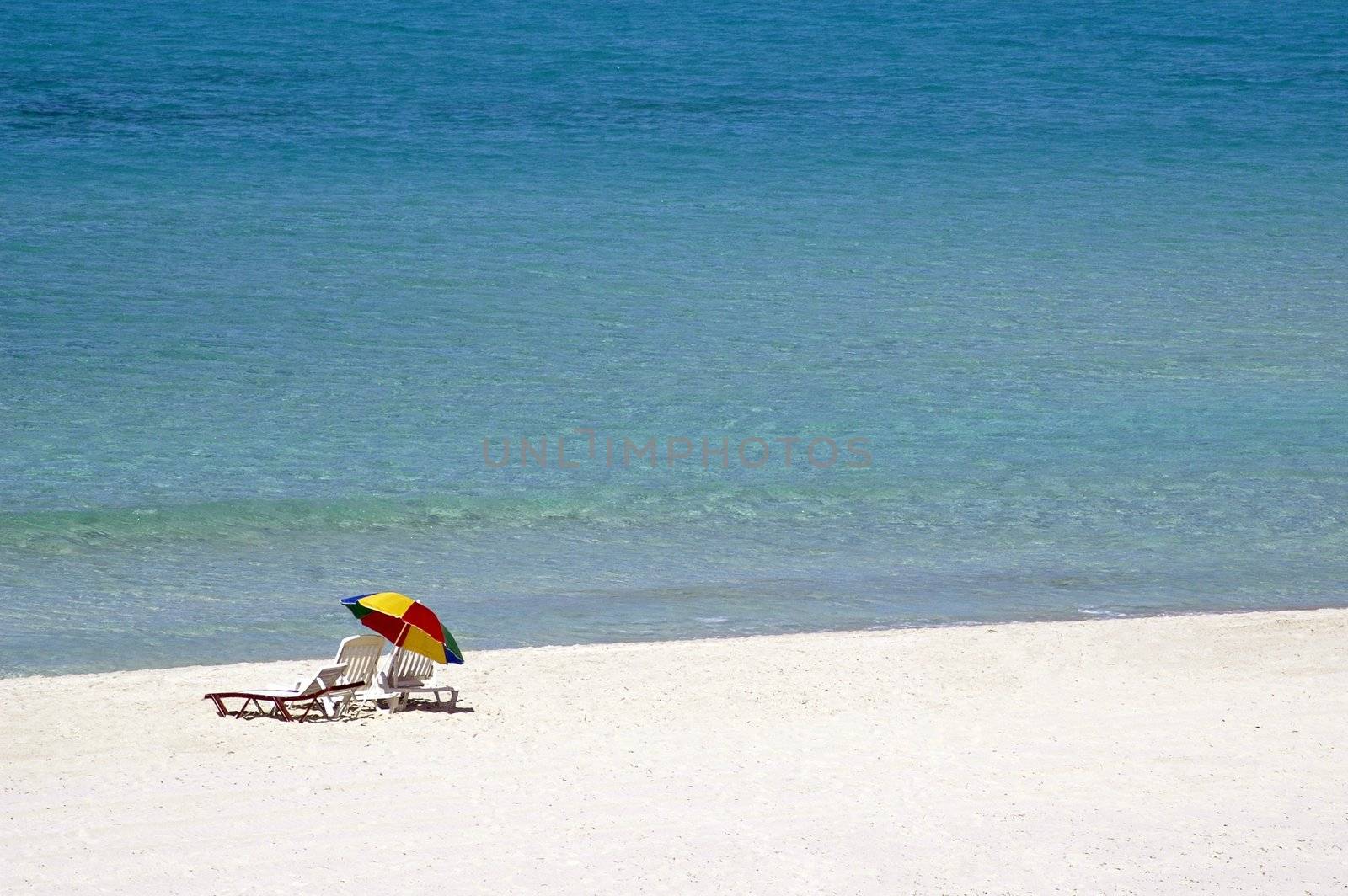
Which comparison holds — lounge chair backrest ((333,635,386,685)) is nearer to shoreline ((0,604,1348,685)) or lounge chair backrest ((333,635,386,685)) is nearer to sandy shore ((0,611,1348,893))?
sandy shore ((0,611,1348,893))

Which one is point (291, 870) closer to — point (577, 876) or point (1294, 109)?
point (577, 876)

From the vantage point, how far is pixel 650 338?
20.5 metres

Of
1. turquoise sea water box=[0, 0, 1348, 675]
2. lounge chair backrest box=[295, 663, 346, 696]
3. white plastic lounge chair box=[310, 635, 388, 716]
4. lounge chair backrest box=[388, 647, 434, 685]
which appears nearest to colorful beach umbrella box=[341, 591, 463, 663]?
lounge chair backrest box=[388, 647, 434, 685]

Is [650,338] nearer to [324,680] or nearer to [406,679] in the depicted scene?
[406,679]

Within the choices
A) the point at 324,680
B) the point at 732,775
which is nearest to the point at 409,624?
the point at 324,680

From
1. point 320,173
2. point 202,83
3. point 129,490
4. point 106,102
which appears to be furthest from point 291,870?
point 202,83

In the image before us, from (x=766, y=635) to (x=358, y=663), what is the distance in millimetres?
2927

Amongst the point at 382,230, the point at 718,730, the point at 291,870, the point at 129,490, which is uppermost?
the point at 382,230

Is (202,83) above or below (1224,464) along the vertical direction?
above

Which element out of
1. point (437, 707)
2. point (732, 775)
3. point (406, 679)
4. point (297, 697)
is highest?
point (406, 679)

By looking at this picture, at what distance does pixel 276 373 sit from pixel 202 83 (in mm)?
21597

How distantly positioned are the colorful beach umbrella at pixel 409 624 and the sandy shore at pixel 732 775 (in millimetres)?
381

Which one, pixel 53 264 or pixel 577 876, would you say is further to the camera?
pixel 53 264

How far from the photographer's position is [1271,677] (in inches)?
383
